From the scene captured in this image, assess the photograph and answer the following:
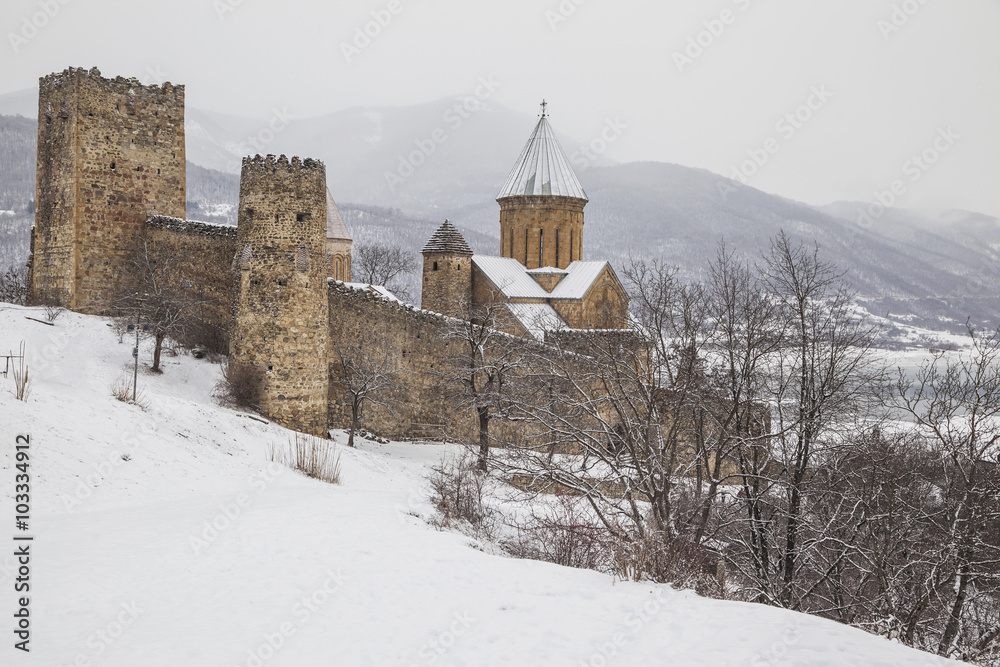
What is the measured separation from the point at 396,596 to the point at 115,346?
40.3 ft

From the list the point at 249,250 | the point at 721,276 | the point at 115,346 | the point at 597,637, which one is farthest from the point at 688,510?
the point at 115,346

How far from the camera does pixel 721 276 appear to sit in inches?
504

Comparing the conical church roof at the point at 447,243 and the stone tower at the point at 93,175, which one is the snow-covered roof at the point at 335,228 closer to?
the conical church roof at the point at 447,243

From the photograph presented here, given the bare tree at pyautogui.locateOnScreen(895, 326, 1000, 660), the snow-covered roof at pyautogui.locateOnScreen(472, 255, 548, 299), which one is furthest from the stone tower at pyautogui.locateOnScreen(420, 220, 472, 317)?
the bare tree at pyautogui.locateOnScreen(895, 326, 1000, 660)

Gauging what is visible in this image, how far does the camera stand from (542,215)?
33750mm

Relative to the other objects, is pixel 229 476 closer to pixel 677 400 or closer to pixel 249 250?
pixel 249 250

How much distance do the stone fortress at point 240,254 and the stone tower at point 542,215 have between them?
11.3 metres

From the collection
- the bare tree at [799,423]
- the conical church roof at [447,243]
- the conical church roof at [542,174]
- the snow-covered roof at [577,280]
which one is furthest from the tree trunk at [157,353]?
the conical church roof at [542,174]
